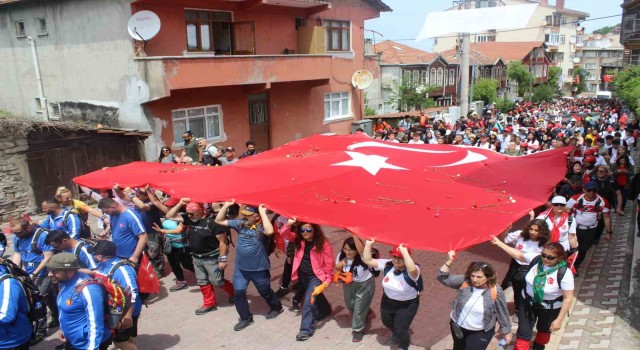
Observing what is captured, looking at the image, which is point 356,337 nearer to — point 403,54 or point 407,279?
point 407,279

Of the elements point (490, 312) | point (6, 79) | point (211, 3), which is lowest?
point (490, 312)

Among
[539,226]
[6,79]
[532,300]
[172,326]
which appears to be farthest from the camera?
[6,79]

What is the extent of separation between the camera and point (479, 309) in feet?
14.3

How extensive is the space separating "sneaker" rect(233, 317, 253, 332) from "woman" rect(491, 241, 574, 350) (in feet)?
10.1

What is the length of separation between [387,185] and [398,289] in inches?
67.4

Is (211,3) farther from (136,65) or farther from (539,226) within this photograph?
(539,226)

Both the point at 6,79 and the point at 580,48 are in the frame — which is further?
the point at 580,48

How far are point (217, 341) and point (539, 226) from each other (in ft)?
12.8

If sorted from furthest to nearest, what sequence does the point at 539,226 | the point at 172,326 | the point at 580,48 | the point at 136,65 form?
the point at 580,48
the point at 136,65
the point at 172,326
the point at 539,226

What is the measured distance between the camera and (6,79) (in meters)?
17.1

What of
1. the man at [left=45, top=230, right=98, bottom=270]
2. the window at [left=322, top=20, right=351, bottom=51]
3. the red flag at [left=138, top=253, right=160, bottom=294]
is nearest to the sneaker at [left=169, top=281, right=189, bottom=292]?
the red flag at [left=138, top=253, right=160, bottom=294]

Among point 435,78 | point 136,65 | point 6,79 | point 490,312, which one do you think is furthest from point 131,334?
point 435,78

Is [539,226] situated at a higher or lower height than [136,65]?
lower

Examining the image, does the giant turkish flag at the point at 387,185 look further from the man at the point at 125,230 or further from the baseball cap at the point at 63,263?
the baseball cap at the point at 63,263
